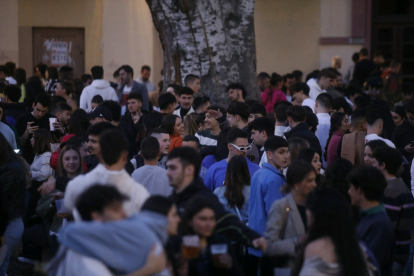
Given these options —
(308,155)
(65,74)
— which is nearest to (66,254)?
(308,155)

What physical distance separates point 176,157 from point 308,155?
1436 millimetres

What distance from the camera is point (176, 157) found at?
4.53m

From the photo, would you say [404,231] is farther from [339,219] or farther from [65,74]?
[65,74]

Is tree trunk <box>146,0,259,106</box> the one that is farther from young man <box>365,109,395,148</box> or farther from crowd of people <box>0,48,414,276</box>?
young man <box>365,109,395,148</box>

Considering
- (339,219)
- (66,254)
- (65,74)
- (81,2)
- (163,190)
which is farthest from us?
(81,2)

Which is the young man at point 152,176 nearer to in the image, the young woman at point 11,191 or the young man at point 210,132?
the young woman at point 11,191

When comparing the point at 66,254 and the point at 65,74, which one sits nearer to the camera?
the point at 66,254

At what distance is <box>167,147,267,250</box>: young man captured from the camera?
4305 millimetres

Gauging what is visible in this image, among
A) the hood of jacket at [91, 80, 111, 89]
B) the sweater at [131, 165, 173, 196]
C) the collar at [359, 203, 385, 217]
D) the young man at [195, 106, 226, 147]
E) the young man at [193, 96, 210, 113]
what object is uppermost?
the hood of jacket at [91, 80, 111, 89]

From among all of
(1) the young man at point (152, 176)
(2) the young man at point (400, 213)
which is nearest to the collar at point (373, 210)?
(2) the young man at point (400, 213)

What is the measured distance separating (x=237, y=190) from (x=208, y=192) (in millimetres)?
1272

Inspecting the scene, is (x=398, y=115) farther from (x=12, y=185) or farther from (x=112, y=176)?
(x=112, y=176)

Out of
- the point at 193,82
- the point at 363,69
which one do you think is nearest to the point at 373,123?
the point at 193,82

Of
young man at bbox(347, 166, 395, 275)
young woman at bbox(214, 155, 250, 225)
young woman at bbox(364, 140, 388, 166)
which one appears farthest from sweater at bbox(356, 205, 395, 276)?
young woman at bbox(214, 155, 250, 225)
